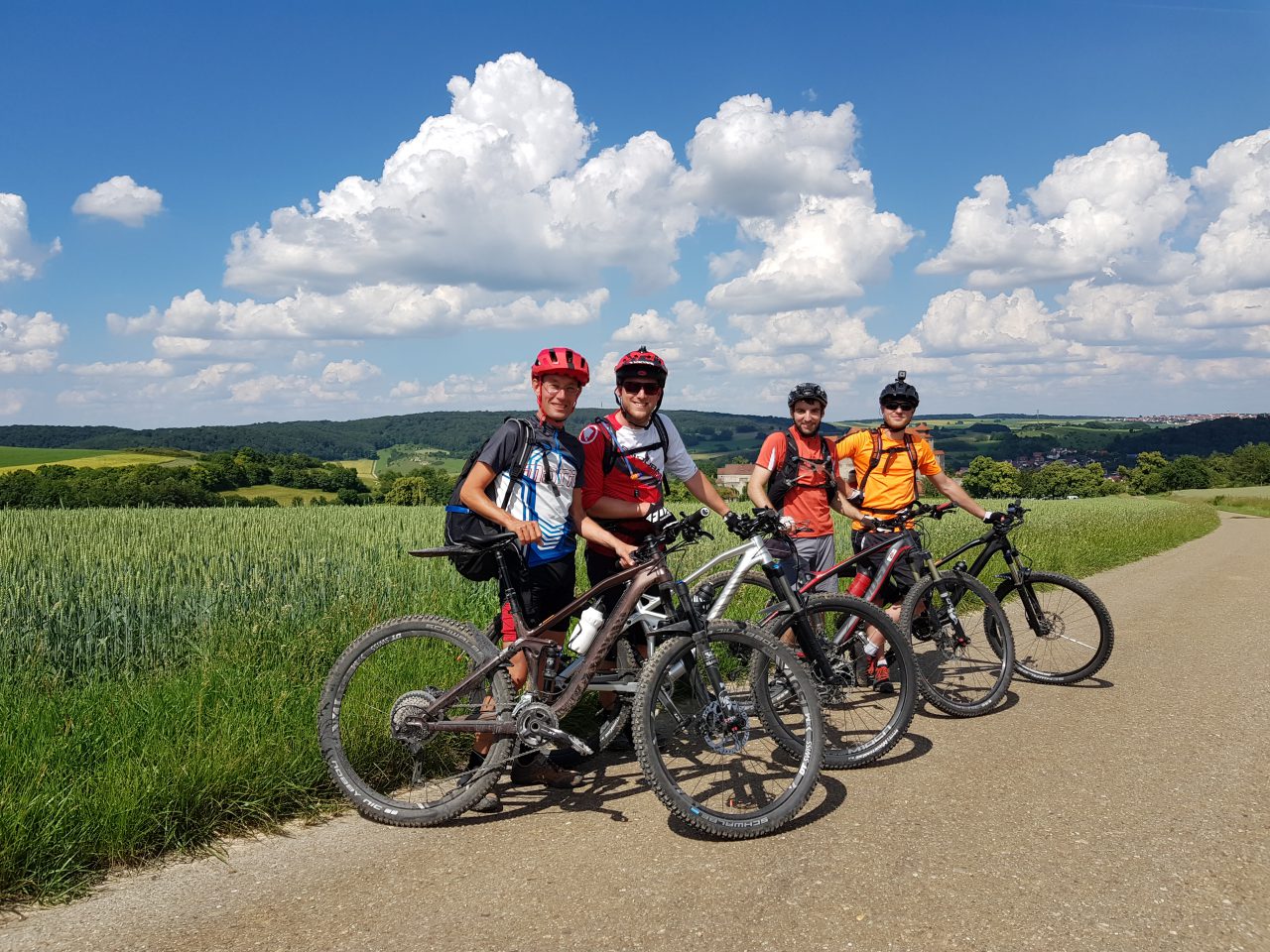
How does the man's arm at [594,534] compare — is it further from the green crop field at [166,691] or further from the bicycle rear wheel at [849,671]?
the green crop field at [166,691]

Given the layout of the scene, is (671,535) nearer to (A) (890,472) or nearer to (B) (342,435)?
(A) (890,472)

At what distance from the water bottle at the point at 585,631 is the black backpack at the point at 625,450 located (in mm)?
1059

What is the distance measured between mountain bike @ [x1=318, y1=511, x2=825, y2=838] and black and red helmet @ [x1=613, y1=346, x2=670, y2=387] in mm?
1045

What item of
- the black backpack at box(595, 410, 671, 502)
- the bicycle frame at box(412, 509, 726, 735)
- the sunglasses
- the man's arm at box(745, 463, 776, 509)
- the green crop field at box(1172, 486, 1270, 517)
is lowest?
the green crop field at box(1172, 486, 1270, 517)

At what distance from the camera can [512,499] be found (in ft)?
13.8

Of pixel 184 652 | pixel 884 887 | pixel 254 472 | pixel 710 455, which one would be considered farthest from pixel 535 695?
pixel 710 455

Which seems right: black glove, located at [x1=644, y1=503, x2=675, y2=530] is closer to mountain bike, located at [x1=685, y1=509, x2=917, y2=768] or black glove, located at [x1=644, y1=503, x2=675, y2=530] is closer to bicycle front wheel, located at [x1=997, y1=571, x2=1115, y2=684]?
mountain bike, located at [x1=685, y1=509, x2=917, y2=768]

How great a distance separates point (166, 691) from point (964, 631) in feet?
16.4

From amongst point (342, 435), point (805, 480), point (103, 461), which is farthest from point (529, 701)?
point (342, 435)

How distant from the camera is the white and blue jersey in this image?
4164 millimetres

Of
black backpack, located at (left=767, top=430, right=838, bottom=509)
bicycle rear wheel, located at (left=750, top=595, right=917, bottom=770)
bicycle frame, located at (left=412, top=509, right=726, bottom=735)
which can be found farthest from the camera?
black backpack, located at (left=767, top=430, right=838, bottom=509)

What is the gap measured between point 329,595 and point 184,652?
5.74 feet

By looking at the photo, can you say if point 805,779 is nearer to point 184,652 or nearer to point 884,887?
point 884,887

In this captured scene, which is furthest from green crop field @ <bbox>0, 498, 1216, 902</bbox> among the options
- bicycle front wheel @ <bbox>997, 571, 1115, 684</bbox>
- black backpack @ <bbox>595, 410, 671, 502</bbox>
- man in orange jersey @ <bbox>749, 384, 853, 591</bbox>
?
bicycle front wheel @ <bbox>997, 571, 1115, 684</bbox>
